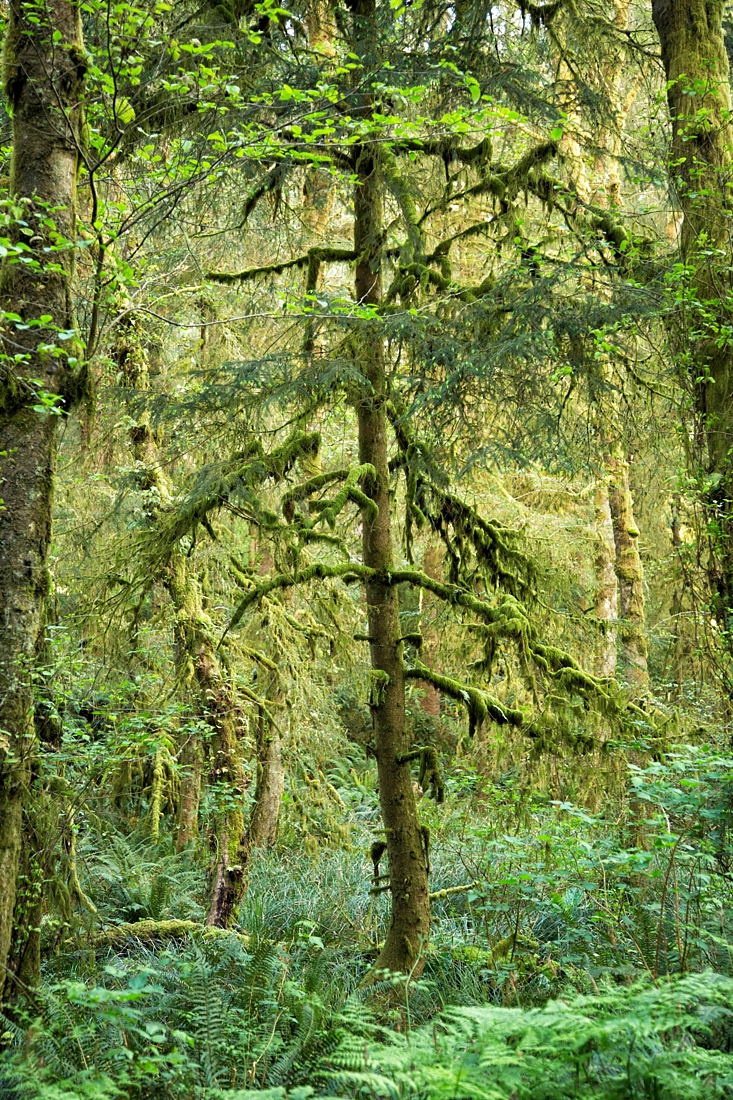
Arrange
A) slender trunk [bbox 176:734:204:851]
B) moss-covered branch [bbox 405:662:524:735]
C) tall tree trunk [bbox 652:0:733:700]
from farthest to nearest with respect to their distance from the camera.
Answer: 1. slender trunk [bbox 176:734:204:851]
2. moss-covered branch [bbox 405:662:524:735]
3. tall tree trunk [bbox 652:0:733:700]

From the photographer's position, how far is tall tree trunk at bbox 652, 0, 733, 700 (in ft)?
15.8

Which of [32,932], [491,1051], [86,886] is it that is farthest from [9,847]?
[86,886]

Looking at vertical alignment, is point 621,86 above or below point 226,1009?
above

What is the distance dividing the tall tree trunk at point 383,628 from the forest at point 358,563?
0.11 feet

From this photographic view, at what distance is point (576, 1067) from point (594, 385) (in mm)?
4019

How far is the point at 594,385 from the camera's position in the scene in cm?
538

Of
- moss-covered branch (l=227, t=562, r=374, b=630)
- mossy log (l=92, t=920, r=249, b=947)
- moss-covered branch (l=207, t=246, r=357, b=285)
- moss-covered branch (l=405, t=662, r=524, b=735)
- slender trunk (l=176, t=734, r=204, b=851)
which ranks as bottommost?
mossy log (l=92, t=920, r=249, b=947)

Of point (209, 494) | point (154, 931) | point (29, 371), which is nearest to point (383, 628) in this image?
point (209, 494)

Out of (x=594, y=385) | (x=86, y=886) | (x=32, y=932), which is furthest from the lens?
(x=86, y=886)

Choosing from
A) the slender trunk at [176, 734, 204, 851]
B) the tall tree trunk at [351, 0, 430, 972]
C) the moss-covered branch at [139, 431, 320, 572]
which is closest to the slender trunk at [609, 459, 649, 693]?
the tall tree trunk at [351, 0, 430, 972]

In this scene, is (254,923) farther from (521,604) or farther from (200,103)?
(200,103)

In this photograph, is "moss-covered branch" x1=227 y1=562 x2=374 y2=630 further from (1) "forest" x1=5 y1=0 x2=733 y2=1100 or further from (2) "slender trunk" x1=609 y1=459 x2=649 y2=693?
(2) "slender trunk" x1=609 y1=459 x2=649 y2=693

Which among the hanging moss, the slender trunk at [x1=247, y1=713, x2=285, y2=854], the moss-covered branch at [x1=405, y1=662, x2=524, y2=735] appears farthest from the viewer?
the slender trunk at [x1=247, y1=713, x2=285, y2=854]

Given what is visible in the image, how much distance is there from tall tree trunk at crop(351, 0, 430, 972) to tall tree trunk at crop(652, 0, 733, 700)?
2125mm
